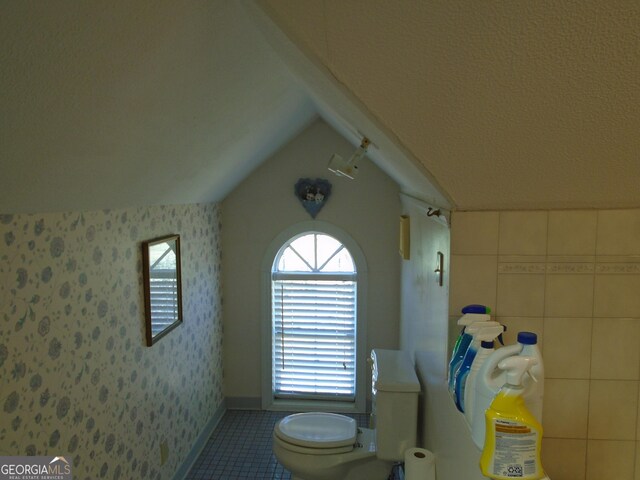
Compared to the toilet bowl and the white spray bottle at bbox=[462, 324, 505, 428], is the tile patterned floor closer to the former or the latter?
the toilet bowl

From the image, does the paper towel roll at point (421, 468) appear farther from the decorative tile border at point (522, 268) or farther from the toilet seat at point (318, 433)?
the decorative tile border at point (522, 268)

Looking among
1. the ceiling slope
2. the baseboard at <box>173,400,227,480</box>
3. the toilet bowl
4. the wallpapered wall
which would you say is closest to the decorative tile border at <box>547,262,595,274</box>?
the ceiling slope

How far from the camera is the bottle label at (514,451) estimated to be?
111cm

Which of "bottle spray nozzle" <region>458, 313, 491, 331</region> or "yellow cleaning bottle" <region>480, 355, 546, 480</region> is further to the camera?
"bottle spray nozzle" <region>458, 313, 491, 331</region>

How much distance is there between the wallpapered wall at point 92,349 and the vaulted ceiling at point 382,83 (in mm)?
243

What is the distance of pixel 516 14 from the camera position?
0.87 meters

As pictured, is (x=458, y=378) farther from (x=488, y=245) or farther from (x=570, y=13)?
(x=570, y=13)

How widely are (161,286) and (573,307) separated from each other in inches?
82.6

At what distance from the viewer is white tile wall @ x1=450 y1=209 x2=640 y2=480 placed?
1523 millimetres

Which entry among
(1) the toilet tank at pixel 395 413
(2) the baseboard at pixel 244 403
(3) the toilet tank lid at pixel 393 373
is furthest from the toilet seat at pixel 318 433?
(2) the baseboard at pixel 244 403

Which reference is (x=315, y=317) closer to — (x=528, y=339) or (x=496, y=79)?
(x=528, y=339)

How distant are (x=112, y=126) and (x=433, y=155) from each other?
95cm

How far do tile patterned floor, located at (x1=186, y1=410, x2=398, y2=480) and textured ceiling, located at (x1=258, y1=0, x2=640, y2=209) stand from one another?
2597mm

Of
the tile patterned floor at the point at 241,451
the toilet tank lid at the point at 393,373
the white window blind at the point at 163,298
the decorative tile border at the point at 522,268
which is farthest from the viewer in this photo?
the tile patterned floor at the point at 241,451
